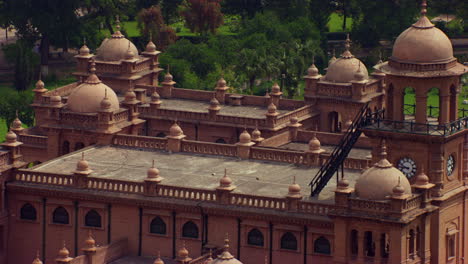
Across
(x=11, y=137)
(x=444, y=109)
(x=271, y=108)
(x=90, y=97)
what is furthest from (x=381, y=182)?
(x=271, y=108)

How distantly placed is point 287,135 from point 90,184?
2002 cm

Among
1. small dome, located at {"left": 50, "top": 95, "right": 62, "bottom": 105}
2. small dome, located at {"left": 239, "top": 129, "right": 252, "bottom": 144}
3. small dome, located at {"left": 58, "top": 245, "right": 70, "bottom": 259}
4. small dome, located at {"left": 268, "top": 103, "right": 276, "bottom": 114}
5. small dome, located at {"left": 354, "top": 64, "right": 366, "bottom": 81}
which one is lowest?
small dome, located at {"left": 58, "top": 245, "right": 70, "bottom": 259}

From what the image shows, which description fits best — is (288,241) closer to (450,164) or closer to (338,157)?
(338,157)

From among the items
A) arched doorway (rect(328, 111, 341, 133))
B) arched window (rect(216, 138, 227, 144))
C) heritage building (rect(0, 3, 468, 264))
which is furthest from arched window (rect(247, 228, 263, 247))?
arched doorway (rect(328, 111, 341, 133))

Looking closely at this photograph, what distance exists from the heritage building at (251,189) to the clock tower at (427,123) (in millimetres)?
52

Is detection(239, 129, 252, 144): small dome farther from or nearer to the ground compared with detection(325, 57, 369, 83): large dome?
nearer to the ground

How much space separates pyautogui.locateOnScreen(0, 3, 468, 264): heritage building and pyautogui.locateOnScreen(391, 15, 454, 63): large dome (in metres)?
0.05

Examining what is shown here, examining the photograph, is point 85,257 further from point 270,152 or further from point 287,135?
point 287,135

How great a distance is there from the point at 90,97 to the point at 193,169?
10710 mm

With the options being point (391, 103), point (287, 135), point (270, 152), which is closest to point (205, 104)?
point (287, 135)

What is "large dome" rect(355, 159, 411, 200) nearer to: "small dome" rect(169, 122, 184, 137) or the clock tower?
the clock tower

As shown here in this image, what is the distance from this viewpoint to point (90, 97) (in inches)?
5753

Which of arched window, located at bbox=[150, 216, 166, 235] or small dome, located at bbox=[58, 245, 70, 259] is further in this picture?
arched window, located at bbox=[150, 216, 166, 235]

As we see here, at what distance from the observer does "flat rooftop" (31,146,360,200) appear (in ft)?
440
